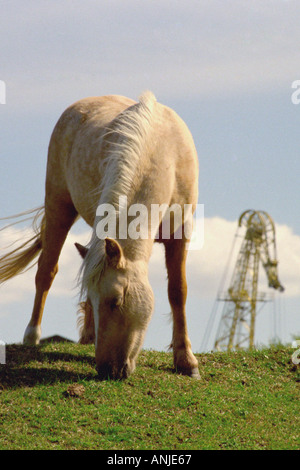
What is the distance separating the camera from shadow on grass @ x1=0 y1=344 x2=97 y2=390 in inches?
250

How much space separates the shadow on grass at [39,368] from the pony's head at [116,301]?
682 millimetres

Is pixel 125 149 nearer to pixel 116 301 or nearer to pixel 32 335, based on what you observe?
pixel 116 301

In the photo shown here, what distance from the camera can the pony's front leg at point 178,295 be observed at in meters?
7.13

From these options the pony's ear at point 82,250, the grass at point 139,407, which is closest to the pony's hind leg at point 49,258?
the grass at point 139,407

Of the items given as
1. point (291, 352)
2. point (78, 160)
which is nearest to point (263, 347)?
point (291, 352)

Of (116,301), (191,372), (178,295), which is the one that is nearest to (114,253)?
(116,301)

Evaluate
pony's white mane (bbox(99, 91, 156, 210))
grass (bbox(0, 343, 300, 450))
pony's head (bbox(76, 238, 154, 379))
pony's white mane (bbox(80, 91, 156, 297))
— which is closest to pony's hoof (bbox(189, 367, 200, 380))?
grass (bbox(0, 343, 300, 450))

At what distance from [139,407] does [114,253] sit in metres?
1.61

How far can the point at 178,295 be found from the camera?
7199mm

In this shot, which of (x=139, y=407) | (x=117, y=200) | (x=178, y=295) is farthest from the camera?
(x=178, y=295)

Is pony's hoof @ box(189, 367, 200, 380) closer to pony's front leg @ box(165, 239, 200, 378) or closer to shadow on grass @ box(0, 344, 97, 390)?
pony's front leg @ box(165, 239, 200, 378)

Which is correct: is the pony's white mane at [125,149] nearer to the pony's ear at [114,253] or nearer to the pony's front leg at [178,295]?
the pony's ear at [114,253]

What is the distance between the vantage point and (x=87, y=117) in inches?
321
